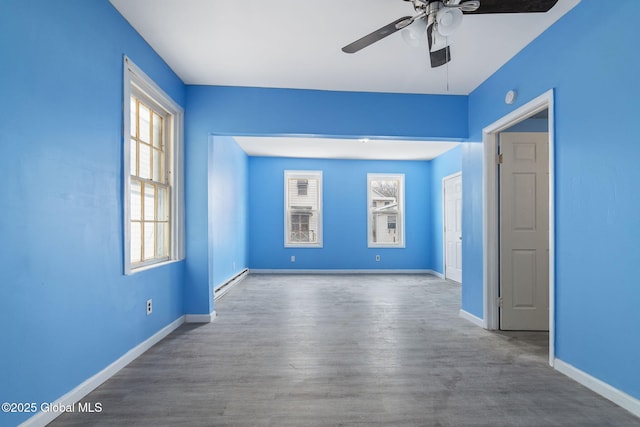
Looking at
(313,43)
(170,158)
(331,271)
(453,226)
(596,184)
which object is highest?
(313,43)

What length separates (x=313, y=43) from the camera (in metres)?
2.71

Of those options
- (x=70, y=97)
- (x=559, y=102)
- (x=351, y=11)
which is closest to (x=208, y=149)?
(x=70, y=97)

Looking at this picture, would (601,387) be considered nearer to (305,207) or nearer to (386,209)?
(386,209)

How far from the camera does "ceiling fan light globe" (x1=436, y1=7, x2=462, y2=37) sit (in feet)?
5.54

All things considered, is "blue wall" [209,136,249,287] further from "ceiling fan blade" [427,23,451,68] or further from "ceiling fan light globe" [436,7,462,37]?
"ceiling fan light globe" [436,7,462,37]

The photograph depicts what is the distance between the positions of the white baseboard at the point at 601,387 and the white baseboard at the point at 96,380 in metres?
3.22

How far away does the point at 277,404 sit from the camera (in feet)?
6.35

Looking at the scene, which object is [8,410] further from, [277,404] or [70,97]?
[70,97]

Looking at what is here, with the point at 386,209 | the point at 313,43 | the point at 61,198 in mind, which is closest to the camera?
the point at 61,198

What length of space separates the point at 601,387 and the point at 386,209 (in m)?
5.49

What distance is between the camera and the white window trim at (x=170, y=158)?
7.95 ft

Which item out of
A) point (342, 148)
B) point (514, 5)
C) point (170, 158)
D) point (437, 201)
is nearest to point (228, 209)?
point (170, 158)

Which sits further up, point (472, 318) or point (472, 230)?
point (472, 230)

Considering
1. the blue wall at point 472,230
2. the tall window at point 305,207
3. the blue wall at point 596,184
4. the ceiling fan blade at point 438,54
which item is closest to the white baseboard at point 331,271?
the tall window at point 305,207
